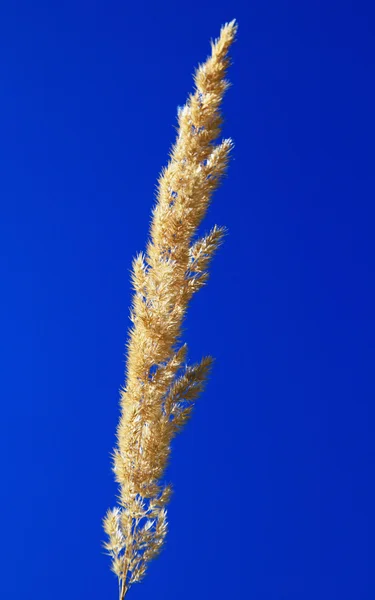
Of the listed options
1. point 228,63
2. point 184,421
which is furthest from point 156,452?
point 228,63

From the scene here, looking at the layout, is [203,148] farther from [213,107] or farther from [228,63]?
[228,63]

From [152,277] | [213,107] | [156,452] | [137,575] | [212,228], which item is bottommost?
[137,575]

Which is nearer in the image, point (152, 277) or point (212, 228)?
point (152, 277)

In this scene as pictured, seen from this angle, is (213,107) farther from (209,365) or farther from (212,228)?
(209,365)

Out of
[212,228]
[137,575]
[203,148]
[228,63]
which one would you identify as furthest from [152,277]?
[137,575]

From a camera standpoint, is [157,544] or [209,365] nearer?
[157,544]

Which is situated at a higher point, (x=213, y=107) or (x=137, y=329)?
(x=213, y=107)
